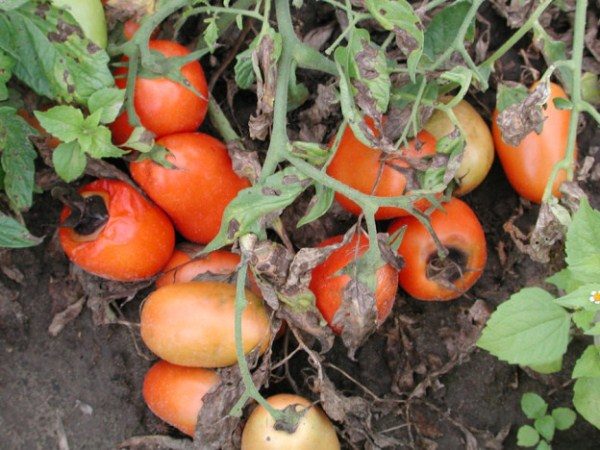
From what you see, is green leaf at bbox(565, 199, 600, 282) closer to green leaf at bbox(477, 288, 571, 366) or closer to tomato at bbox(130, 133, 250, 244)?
green leaf at bbox(477, 288, 571, 366)

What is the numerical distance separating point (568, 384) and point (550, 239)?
441 mm

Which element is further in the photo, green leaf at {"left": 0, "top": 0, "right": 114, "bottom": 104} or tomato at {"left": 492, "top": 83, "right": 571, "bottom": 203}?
tomato at {"left": 492, "top": 83, "right": 571, "bottom": 203}

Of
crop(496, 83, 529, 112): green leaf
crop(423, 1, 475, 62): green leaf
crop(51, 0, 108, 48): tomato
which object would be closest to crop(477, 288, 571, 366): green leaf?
crop(496, 83, 529, 112): green leaf

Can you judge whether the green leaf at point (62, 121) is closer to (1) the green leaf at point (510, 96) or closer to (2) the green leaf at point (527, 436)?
(1) the green leaf at point (510, 96)

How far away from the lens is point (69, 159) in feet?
5.23

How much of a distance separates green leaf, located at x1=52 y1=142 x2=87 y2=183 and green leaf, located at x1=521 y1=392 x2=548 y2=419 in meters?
1.08

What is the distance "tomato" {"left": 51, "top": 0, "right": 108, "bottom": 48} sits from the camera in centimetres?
156

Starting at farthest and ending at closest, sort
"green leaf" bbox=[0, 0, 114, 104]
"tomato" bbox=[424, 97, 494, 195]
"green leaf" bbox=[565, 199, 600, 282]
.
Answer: "tomato" bbox=[424, 97, 494, 195] → "green leaf" bbox=[0, 0, 114, 104] → "green leaf" bbox=[565, 199, 600, 282]

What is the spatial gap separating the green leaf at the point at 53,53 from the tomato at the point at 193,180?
0.62 feet

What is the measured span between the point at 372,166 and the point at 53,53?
0.66m

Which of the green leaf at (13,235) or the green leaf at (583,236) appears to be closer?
the green leaf at (583,236)

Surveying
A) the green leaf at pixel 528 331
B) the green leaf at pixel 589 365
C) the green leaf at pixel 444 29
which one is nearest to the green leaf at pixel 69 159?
the green leaf at pixel 444 29

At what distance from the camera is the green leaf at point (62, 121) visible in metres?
1.55

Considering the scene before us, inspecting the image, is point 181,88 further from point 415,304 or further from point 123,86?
point 415,304
